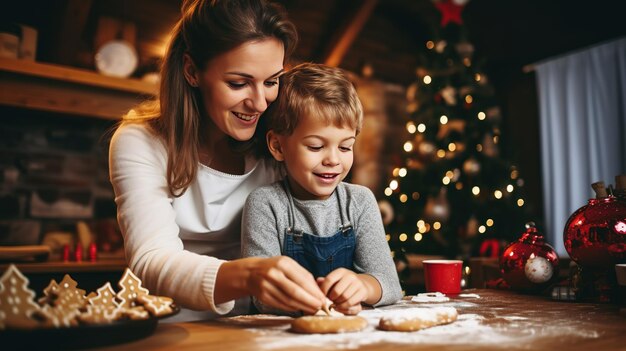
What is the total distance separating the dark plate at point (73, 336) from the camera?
84cm

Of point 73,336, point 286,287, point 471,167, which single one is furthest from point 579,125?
point 73,336

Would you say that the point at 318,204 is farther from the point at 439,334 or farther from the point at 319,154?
the point at 439,334

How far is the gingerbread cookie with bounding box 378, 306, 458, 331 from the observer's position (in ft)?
3.36

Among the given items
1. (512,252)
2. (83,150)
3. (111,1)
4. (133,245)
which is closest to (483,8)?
(111,1)

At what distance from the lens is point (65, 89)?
3.94 m

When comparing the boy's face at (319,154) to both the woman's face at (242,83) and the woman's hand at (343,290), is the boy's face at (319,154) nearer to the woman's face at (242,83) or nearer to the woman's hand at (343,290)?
the woman's face at (242,83)

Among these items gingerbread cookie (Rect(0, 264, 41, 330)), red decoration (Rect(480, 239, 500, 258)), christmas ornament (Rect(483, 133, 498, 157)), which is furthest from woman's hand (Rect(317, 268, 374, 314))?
christmas ornament (Rect(483, 133, 498, 157))

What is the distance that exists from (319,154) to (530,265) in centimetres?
74

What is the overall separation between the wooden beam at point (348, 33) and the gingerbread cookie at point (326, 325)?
14.3 ft

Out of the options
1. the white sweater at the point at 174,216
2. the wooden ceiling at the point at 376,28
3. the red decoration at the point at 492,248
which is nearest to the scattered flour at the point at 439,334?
the white sweater at the point at 174,216

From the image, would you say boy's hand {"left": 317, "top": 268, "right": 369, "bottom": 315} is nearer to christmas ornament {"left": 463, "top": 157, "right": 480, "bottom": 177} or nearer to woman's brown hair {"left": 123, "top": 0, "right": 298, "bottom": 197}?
woman's brown hair {"left": 123, "top": 0, "right": 298, "bottom": 197}

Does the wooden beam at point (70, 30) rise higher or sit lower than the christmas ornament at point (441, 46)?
lower

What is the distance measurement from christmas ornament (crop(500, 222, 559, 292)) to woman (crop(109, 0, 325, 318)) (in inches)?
31.3

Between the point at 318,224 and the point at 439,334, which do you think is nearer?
the point at 439,334
